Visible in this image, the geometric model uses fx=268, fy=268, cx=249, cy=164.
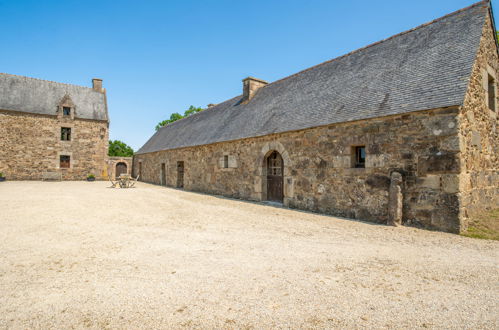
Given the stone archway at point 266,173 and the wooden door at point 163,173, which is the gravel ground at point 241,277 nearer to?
the stone archway at point 266,173

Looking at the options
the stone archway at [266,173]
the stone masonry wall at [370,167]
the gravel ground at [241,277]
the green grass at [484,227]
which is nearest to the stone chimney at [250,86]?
the stone masonry wall at [370,167]

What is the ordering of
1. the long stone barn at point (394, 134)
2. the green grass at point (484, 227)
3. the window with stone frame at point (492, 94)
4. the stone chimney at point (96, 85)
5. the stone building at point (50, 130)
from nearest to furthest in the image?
the green grass at point (484, 227) < the long stone barn at point (394, 134) < the window with stone frame at point (492, 94) < the stone building at point (50, 130) < the stone chimney at point (96, 85)

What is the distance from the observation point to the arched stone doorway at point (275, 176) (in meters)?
9.78

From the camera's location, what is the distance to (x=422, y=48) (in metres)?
7.61

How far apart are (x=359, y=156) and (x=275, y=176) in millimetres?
3408

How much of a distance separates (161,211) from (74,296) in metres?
5.05

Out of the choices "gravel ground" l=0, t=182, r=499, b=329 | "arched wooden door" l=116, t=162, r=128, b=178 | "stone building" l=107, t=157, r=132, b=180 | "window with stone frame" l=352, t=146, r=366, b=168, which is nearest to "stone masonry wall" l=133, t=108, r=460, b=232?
"window with stone frame" l=352, t=146, r=366, b=168

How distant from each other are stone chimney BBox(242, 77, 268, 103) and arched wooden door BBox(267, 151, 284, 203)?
544 cm

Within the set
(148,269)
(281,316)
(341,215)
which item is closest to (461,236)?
(341,215)

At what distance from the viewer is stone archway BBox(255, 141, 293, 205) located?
906cm

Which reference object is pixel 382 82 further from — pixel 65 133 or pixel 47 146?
pixel 47 146

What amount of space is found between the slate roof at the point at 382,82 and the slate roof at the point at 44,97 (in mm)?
15980

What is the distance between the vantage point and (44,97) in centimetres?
2134

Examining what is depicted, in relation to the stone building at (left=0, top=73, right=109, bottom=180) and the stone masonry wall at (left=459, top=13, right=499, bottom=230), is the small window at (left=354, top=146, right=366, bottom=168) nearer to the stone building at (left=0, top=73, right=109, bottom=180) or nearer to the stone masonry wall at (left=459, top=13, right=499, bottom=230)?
the stone masonry wall at (left=459, top=13, right=499, bottom=230)
